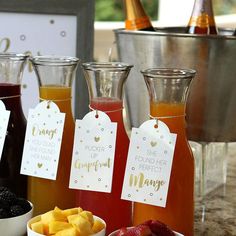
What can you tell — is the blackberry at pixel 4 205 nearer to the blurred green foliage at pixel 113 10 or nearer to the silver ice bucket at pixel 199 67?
the silver ice bucket at pixel 199 67

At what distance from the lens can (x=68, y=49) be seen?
50.5 inches

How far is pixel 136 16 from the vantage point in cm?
127

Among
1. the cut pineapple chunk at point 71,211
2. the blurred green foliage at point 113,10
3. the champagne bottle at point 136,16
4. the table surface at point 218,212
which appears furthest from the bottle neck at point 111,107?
the blurred green foliage at point 113,10

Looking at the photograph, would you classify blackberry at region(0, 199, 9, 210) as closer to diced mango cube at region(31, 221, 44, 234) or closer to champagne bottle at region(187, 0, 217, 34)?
diced mango cube at region(31, 221, 44, 234)

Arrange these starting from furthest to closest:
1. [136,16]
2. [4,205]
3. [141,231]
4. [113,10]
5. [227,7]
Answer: [113,10]
[227,7]
[136,16]
[4,205]
[141,231]

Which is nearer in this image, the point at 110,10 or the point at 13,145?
the point at 13,145

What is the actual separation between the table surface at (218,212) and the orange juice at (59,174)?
0.24 m

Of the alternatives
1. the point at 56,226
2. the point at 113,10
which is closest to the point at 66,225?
the point at 56,226

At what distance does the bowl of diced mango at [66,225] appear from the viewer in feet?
2.51

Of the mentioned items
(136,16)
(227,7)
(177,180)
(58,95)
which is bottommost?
(177,180)

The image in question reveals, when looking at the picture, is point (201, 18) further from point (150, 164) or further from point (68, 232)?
point (68, 232)

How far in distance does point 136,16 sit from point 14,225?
0.61m

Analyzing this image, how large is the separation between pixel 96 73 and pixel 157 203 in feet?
0.71

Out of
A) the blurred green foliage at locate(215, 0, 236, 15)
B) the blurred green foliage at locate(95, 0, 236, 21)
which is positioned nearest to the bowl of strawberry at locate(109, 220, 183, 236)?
the blurred green foliage at locate(215, 0, 236, 15)
